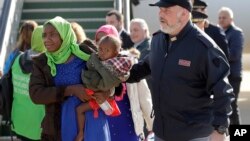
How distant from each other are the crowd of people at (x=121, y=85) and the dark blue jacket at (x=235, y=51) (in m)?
4.07

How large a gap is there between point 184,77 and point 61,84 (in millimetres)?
1007

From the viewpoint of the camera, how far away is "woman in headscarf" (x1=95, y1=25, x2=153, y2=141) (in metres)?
5.13

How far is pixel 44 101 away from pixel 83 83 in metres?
0.31

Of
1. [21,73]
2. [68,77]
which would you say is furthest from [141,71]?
[21,73]

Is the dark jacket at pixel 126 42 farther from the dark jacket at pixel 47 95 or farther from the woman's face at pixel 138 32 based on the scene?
the dark jacket at pixel 47 95

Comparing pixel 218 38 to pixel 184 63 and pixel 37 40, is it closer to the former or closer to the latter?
pixel 37 40

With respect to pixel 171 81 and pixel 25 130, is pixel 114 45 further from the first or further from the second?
pixel 25 130

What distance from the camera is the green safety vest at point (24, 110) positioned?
557 centimetres

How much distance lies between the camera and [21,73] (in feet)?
18.5

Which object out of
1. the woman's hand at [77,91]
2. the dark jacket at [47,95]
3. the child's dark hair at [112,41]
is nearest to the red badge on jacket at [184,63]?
the child's dark hair at [112,41]

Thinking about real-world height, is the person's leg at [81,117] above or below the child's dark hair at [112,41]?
below

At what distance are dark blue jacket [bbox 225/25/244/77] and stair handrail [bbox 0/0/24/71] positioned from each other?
3.30 m

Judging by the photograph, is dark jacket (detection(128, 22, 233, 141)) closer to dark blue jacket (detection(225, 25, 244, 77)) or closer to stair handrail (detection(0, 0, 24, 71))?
stair handrail (detection(0, 0, 24, 71))

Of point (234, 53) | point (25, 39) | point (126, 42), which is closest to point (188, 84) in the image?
point (25, 39)
